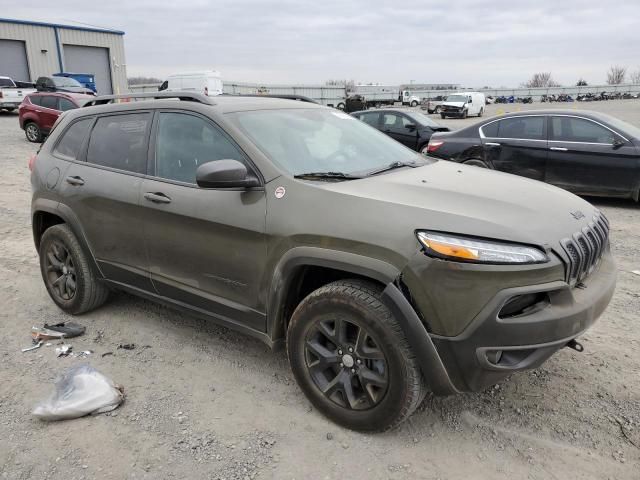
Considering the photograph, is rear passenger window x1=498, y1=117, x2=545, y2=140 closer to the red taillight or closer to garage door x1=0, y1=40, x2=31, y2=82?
the red taillight

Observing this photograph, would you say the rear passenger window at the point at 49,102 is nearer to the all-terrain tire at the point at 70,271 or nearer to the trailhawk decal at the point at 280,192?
the all-terrain tire at the point at 70,271

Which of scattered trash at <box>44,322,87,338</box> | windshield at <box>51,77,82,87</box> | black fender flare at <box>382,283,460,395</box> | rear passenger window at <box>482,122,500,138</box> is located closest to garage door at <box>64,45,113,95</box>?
windshield at <box>51,77,82,87</box>

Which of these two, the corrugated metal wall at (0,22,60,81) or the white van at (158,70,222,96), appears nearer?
the white van at (158,70,222,96)

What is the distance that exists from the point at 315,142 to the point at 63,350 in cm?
234

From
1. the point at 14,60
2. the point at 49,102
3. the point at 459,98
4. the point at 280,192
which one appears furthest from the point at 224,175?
the point at 14,60

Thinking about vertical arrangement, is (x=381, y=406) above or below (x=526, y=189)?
below

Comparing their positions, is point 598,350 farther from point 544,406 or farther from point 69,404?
point 69,404

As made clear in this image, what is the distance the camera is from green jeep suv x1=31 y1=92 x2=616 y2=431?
2281mm

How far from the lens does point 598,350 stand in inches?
136

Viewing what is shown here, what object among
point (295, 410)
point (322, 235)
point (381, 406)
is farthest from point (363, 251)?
point (295, 410)

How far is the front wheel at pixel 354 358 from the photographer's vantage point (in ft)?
7.98

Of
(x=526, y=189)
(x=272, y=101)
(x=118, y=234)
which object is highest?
(x=272, y=101)

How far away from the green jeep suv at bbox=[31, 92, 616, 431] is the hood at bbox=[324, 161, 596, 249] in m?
0.01

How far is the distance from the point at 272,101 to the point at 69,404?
2370 millimetres
